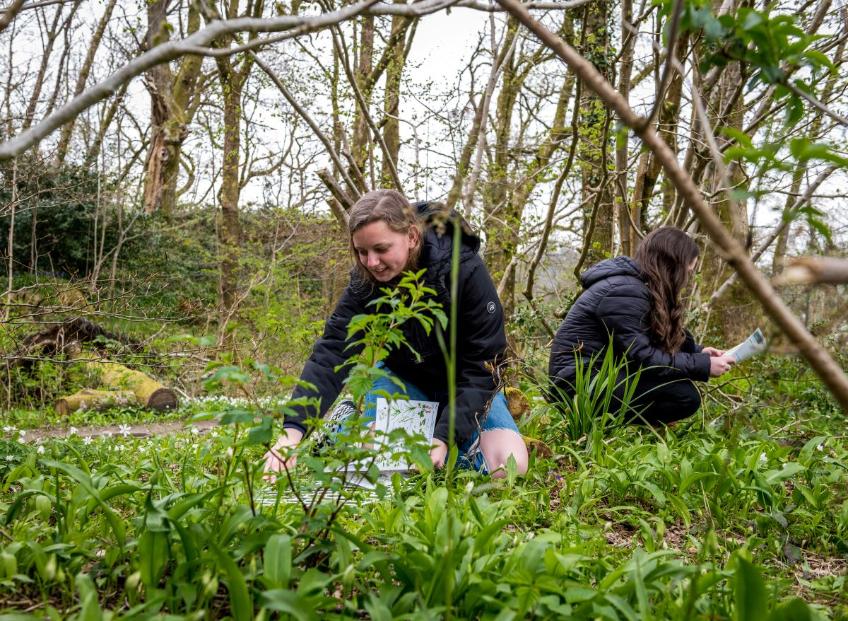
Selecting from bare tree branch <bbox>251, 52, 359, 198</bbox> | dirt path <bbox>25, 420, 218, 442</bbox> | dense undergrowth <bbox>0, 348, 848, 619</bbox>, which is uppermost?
bare tree branch <bbox>251, 52, 359, 198</bbox>

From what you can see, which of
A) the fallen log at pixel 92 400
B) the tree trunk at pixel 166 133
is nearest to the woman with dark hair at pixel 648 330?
the fallen log at pixel 92 400

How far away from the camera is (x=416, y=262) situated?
3.14 m

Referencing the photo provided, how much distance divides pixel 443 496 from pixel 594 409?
1.74m

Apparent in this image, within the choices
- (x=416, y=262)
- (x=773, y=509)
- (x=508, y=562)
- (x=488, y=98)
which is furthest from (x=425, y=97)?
(x=508, y=562)

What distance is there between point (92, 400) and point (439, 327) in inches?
217

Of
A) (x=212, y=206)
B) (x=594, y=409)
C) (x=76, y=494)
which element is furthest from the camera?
(x=212, y=206)

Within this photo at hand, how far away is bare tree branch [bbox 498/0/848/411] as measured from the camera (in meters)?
1.11

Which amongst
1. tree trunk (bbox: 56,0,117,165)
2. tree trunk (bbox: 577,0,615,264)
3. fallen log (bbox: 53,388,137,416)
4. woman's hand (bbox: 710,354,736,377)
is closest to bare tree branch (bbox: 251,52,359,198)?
tree trunk (bbox: 577,0,615,264)

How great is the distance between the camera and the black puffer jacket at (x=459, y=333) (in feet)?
10.2

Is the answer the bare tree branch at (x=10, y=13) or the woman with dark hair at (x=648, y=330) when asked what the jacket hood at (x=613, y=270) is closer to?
the woman with dark hair at (x=648, y=330)

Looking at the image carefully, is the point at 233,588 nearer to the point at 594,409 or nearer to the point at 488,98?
the point at 594,409

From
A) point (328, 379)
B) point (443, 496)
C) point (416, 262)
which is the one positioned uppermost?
point (416, 262)

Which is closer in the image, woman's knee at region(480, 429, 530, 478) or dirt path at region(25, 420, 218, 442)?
woman's knee at region(480, 429, 530, 478)

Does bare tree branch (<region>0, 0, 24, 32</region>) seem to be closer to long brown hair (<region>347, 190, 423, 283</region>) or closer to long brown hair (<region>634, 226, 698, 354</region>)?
long brown hair (<region>347, 190, 423, 283</region>)
